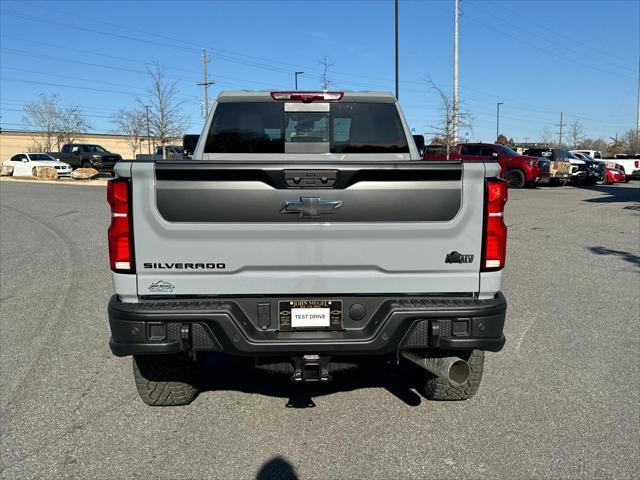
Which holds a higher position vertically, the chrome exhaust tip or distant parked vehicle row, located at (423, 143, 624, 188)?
distant parked vehicle row, located at (423, 143, 624, 188)

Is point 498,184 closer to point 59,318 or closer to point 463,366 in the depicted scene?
point 463,366

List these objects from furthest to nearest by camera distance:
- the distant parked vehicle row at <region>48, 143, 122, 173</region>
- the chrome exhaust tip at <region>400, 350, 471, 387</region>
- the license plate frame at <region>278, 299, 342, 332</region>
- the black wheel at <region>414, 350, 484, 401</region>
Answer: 1. the distant parked vehicle row at <region>48, 143, 122, 173</region>
2. the black wheel at <region>414, 350, 484, 401</region>
3. the chrome exhaust tip at <region>400, 350, 471, 387</region>
4. the license plate frame at <region>278, 299, 342, 332</region>

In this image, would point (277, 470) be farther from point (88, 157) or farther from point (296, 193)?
point (88, 157)

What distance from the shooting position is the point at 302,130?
189 inches

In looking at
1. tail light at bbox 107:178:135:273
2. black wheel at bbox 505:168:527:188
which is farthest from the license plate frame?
black wheel at bbox 505:168:527:188

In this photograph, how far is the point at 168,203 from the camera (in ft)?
9.95

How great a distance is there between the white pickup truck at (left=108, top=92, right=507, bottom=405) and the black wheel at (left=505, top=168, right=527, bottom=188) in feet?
74.2

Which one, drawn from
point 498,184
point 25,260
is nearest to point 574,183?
point 25,260

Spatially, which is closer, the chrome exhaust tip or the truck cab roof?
the chrome exhaust tip

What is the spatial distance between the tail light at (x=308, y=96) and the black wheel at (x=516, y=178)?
21.4m

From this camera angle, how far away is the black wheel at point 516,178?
24406 millimetres

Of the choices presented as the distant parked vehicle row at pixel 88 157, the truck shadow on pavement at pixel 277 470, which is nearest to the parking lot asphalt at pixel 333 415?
the truck shadow on pavement at pixel 277 470

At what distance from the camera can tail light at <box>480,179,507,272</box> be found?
3.14m

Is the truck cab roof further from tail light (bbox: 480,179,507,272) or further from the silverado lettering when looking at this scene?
the silverado lettering
